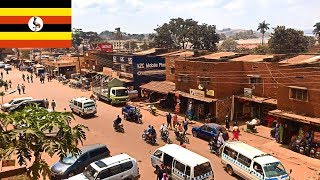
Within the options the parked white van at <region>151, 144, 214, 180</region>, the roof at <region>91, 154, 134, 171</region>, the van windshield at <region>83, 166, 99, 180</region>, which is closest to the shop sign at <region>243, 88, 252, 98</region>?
the parked white van at <region>151, 144, 214, 180</region>

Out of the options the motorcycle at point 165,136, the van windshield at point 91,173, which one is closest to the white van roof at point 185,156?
the van windshield at point 91,173

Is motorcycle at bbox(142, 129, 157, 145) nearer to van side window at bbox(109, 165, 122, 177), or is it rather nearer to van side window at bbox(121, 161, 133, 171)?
van side window at bbox(121, 161, 133, 171)

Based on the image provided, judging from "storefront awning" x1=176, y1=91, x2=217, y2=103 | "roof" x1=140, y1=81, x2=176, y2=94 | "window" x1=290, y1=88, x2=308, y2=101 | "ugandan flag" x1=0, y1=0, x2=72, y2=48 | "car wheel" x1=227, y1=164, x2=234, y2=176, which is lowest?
"car wheel" x1=227, y1=164, x2=234, y2=176

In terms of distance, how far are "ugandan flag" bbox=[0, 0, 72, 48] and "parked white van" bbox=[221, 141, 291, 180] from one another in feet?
41.9

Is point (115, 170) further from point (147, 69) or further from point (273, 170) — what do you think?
point (147, 69)

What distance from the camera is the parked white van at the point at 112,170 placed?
58.3ft

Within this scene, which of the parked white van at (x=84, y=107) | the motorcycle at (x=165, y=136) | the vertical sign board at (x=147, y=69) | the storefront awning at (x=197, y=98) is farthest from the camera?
the vertical sign board at (x=147, y=69)

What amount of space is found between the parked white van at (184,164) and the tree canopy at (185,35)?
80.1 m

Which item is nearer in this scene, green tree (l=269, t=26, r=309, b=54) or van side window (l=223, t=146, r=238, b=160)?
van side window (l=223, t=146, r=238, b=160)

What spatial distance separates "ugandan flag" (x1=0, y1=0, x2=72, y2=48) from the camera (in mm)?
9531

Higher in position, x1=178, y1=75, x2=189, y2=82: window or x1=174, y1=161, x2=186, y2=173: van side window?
x1=178, y1=75, x2=189, y2=82: window

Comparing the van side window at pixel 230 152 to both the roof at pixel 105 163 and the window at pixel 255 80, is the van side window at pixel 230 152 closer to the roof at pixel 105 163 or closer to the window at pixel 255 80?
the roof at pixel 105 163

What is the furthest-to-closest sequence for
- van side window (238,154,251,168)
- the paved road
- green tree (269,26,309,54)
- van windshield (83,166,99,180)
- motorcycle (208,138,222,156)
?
green tree (269,26,309,54)
motorcycle (208,138,222,156)
the paved road
van side window (238,154,251,168)
van windshield (83,166,99,180)

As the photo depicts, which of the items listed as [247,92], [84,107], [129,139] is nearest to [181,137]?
[129,139]
